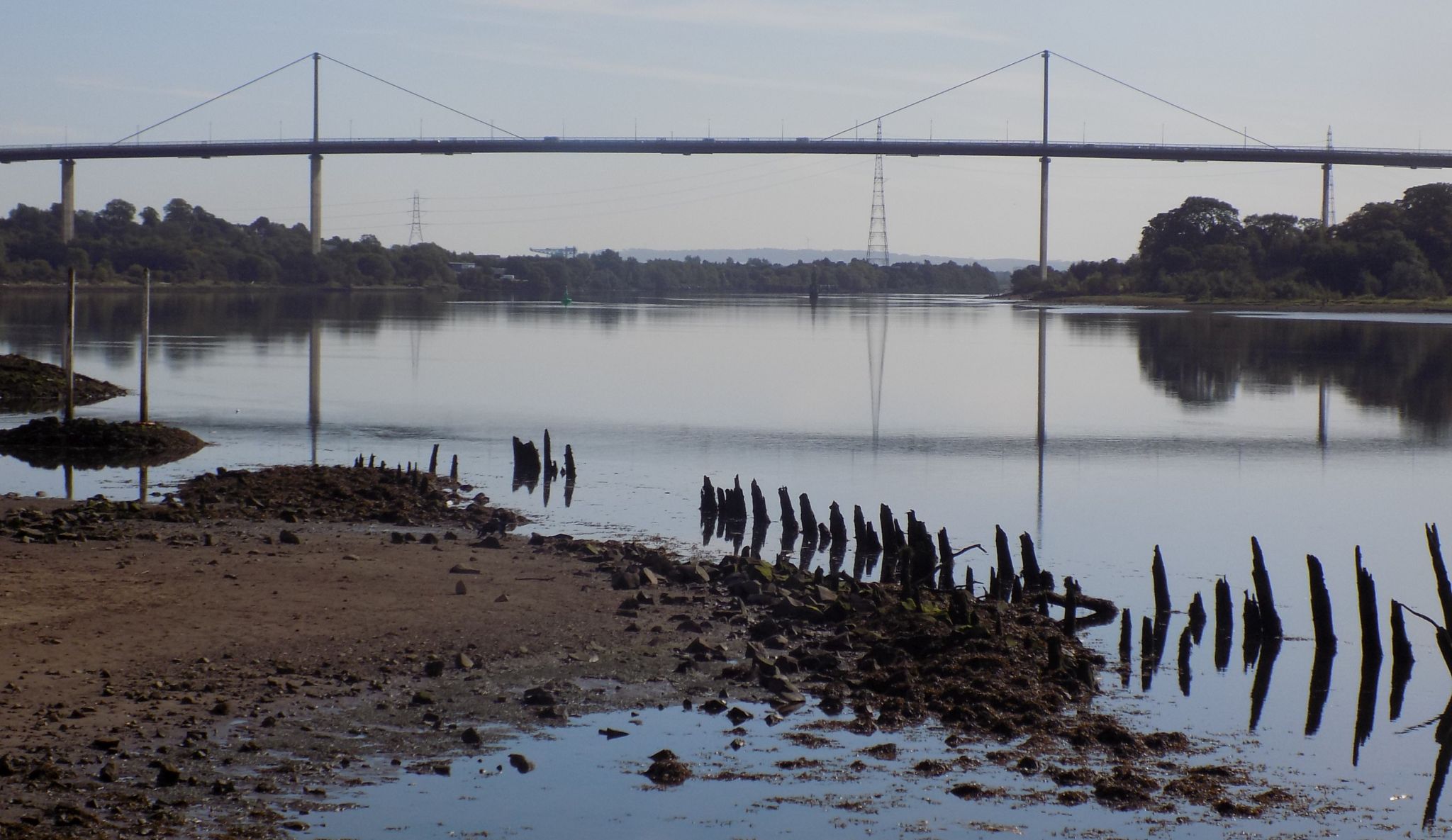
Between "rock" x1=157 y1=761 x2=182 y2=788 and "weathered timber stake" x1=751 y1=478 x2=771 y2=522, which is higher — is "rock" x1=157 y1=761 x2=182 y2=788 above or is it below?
below

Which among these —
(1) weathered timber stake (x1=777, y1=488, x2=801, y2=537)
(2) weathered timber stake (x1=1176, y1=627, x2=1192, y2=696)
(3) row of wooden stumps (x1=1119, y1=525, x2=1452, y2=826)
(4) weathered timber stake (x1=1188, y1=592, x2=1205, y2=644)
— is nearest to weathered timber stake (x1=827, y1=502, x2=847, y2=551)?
(1) weathered timber stake (x1=777, y1=488, x2=801, y2=537)

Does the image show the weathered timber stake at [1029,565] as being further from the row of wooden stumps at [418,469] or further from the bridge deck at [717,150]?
the bridge deck at [717,150]

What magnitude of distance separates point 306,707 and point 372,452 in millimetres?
12975

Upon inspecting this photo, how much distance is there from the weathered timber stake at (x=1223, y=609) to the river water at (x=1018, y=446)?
0.33m

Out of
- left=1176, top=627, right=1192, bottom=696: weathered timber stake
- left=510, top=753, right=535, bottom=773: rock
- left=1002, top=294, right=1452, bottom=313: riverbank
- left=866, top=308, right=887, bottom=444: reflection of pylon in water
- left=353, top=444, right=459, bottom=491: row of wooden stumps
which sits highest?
left=1002, top=294, right=1452, bottom=313: riverbank

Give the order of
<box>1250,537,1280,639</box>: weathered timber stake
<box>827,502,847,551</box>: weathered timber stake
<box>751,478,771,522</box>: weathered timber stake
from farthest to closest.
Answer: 1. <box>751,478,771,522</box>: weathered timber stake
2. <box>827,502,847,551</box>: weathered timber stake
3. <box>1250,537,1280,639</box>: weathered timber stake

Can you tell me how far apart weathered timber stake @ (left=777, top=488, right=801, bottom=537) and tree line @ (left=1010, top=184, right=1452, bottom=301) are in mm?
82312

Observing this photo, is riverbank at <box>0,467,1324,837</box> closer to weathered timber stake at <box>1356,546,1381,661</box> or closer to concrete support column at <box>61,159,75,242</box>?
weathered timber stake at <box>1356,546,1381,661</box>

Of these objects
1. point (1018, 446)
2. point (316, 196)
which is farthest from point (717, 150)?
point (1018, 446)

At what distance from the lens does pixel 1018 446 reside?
2369 cm

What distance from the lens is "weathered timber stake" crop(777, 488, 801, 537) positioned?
14.9 m

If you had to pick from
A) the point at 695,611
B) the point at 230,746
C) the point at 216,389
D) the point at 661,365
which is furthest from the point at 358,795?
the point at 661,365

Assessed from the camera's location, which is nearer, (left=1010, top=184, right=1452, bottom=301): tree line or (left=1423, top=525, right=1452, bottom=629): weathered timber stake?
(left=1423, top=525, right=1452, bottom=629): weathered timber stake

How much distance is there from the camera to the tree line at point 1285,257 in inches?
3524
